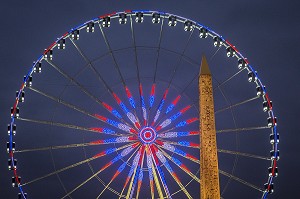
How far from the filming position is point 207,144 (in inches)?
814

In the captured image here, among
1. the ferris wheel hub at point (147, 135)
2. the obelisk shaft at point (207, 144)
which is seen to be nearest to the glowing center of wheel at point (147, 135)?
the ferris wheel hub at point (147, 135)

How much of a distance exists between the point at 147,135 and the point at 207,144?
22.5ft

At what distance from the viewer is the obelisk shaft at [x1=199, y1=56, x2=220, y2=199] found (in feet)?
66.3

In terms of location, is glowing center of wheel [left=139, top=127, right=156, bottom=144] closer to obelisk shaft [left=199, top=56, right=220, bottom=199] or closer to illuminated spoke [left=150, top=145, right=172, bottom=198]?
illuminated spoke [left=150, top=145, right=172, bottom=198]

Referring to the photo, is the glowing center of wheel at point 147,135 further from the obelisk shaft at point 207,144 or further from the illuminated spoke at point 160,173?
the obelisk shaft at point 207,144

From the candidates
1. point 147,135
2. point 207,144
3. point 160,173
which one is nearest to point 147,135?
point 147,135

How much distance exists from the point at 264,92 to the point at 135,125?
6632 mm

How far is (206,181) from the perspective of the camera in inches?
794

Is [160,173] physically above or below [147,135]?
below

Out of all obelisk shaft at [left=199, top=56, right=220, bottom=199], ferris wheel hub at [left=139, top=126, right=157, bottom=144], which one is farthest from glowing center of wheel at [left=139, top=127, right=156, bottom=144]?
obelisk shaft at [left=199, top=56, right=220, bottom=199]

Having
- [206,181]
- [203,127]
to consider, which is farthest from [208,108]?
[206,181]

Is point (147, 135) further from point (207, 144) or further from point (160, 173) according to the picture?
point (207, 144)

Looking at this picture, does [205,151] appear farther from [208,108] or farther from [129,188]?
[129,188]

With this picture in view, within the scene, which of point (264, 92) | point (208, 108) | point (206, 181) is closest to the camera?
point (206, 181)
